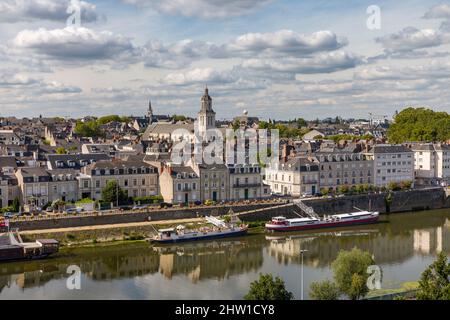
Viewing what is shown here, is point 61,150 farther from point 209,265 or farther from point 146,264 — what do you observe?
point 209,265

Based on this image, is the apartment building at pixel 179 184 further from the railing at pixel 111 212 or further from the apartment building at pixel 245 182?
the apartment building at pixel 245 182

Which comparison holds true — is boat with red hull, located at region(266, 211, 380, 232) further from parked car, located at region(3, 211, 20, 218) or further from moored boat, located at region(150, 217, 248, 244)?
parked car, located at region(3, 211, 20, 218)

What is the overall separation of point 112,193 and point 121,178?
243 centimetres

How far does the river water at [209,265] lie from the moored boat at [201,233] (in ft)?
1.97

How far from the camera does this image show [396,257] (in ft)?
106

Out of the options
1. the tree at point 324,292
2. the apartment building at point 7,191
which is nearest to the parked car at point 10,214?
the apartment building at point 7,191

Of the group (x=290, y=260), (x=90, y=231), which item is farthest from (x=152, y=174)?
(x=290, y=260)

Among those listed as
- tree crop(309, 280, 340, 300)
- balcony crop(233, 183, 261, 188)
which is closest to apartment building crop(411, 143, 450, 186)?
balcony crop(233, 183, 261, 188)

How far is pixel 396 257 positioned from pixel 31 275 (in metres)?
18.1

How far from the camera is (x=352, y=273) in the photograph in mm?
21266

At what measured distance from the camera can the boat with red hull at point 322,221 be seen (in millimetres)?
38406

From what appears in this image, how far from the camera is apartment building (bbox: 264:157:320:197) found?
47.6m

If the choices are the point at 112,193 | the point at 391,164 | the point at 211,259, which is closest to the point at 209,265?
the point at 211,259
